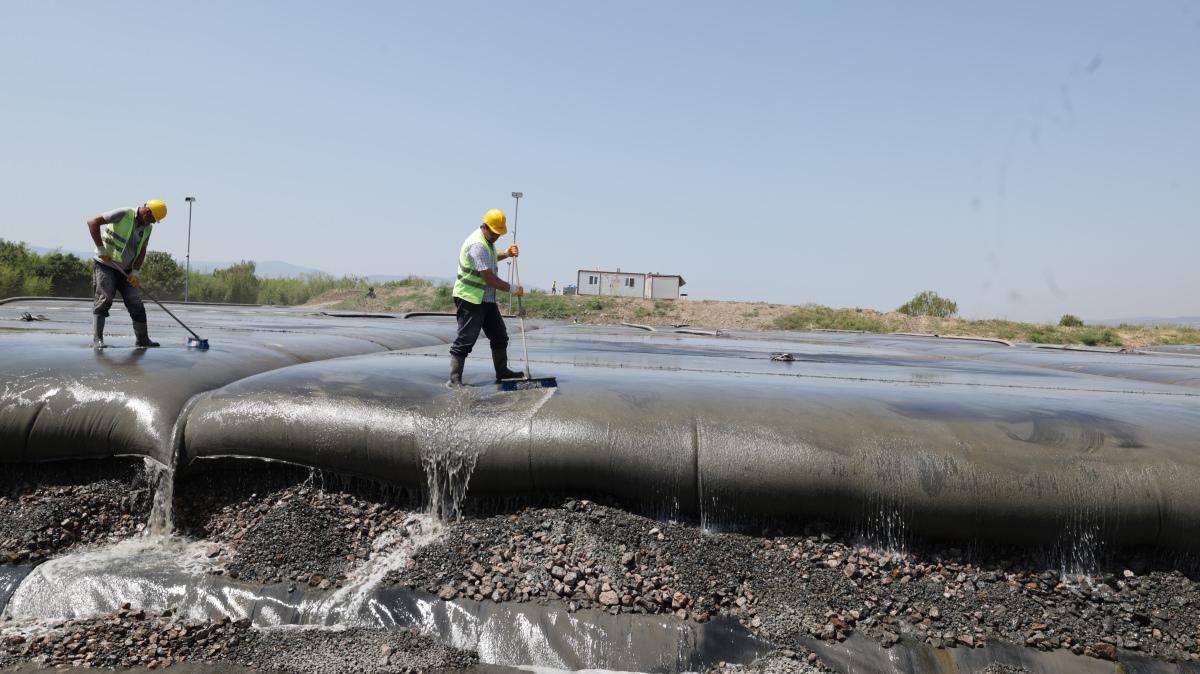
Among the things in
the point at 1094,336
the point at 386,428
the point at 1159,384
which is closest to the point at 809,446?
the point at 386,428

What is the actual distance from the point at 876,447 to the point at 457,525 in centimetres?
294

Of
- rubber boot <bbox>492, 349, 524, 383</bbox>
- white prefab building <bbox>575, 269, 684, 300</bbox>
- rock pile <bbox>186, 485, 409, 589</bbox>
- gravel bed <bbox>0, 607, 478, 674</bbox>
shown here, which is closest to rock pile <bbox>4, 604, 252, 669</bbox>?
gravel bed <bbox>0, 607, 478, 674</bbox>

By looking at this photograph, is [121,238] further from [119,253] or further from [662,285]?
[662,285]

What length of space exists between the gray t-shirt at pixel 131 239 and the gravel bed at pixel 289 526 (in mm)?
3063

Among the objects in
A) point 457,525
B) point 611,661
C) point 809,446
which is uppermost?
point 809,446

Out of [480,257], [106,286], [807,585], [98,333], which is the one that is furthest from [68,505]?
[807,585]

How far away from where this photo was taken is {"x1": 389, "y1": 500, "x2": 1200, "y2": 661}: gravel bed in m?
4.02

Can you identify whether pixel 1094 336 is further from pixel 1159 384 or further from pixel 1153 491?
pixel 1153 491

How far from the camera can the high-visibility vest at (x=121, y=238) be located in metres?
6.73

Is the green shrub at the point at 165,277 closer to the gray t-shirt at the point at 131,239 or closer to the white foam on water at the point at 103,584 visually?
the gray t-shirt at the point at 131,239

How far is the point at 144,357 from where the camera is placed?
6480 millimetres

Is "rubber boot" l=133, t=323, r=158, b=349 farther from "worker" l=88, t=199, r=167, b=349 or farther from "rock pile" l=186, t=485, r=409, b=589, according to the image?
"rock pile" l=186, t=485, r=409, b=589

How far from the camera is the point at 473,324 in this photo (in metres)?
6.14

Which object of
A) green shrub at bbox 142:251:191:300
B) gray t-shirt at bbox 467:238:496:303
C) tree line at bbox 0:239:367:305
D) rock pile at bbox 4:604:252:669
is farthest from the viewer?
green shrub at bbox 142:251:191:300
